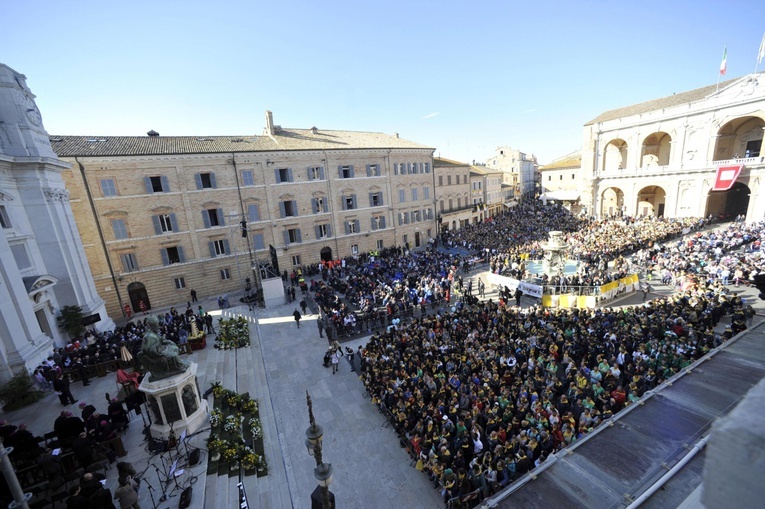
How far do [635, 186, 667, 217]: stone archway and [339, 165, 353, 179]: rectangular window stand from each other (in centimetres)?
3481

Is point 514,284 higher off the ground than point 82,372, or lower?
lower

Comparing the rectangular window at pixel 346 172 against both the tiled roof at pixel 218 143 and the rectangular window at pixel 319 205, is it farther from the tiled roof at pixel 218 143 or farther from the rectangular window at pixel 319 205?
the rectangular window at pixel 319 205

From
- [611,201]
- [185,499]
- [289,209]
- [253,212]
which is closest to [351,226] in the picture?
[289,209]

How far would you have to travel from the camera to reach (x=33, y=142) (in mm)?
16875

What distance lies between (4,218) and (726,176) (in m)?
52.7

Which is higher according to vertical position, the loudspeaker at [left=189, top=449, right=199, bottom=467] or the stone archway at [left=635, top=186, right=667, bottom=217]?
the stone archway at [left=635, top=186, right=667, bottom=217]

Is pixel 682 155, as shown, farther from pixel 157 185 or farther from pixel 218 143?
pixel 157 185

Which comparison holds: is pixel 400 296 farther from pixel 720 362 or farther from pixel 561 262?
pixel 720 362

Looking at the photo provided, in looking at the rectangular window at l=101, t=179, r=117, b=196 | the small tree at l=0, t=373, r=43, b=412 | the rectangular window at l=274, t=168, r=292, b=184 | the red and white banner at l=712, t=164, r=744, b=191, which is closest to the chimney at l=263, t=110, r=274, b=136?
the rectangular window at l=274, t=168, r=292, b=184

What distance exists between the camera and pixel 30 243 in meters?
16.7

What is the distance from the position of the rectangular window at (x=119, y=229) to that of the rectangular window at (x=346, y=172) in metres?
17.4

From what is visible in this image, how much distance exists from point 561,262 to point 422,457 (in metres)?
18.3

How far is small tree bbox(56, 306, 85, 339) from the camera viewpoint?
17.5 metres

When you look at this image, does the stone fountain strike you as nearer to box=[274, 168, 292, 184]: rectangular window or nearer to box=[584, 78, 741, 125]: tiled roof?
box=[274, 168, 292, 184]: rectangular window
